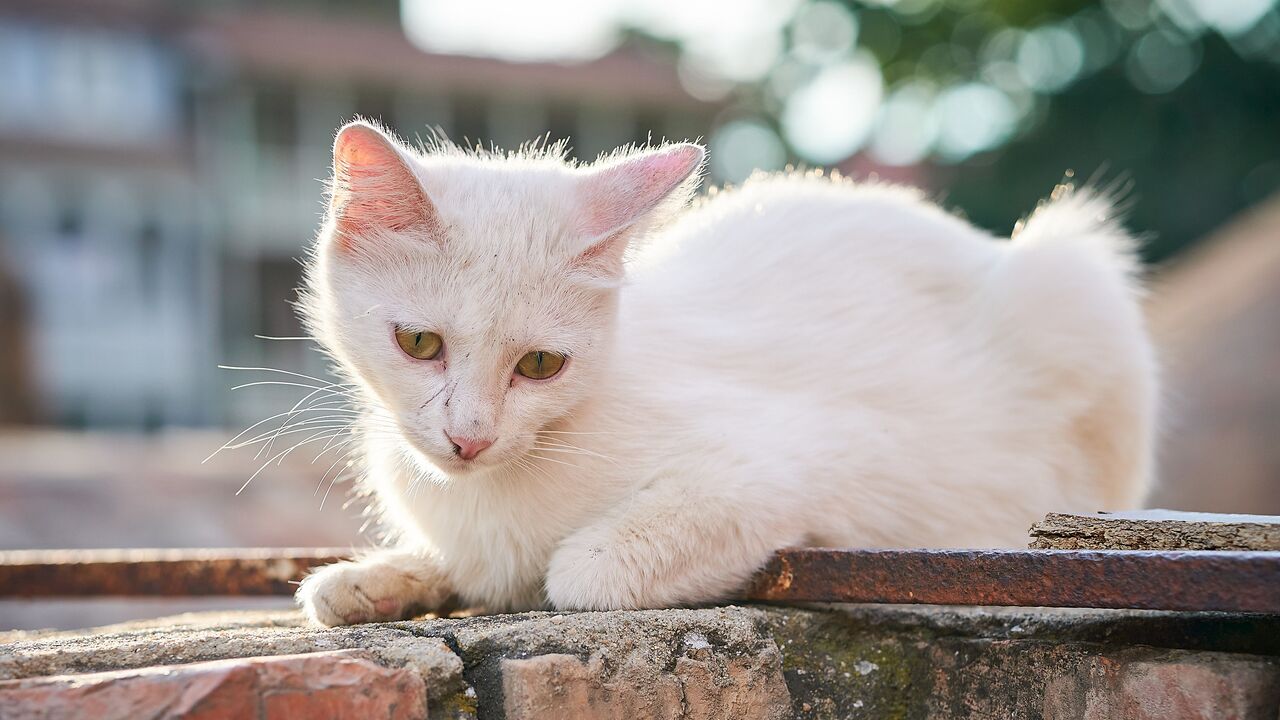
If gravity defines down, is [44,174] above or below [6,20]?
below

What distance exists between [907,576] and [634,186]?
2.92 feet

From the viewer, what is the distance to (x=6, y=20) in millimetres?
17797

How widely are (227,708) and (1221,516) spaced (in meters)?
1.47

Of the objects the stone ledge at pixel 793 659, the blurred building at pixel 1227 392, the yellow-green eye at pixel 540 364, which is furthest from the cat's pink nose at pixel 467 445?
the blurred building at pixel 1227 392

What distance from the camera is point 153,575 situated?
2672 mm

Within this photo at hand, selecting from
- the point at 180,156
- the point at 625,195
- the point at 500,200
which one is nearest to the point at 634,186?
the point at 625,195

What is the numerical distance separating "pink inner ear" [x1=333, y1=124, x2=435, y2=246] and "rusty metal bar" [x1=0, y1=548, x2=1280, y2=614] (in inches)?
36.4

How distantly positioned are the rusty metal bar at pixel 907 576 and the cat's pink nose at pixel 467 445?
0.59 metres

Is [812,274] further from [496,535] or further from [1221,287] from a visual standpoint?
[1221,287]

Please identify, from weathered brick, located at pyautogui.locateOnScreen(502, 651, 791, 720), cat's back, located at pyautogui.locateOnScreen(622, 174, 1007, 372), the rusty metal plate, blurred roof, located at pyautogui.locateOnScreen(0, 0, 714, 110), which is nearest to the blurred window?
blurred roof, located at pyautogui.locateOnScreen(0, 0, 714, 110)

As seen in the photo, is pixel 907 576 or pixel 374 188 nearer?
pixel 907 576

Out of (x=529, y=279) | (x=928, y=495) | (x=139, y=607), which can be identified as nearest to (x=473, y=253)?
(x=529, y=279)

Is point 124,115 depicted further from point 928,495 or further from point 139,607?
point 928,495

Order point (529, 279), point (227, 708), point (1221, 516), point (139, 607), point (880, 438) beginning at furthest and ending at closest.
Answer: point (139, 607)
point (880, 438)
point (529, 279)
point (1221, 516)
point (227, 708)
